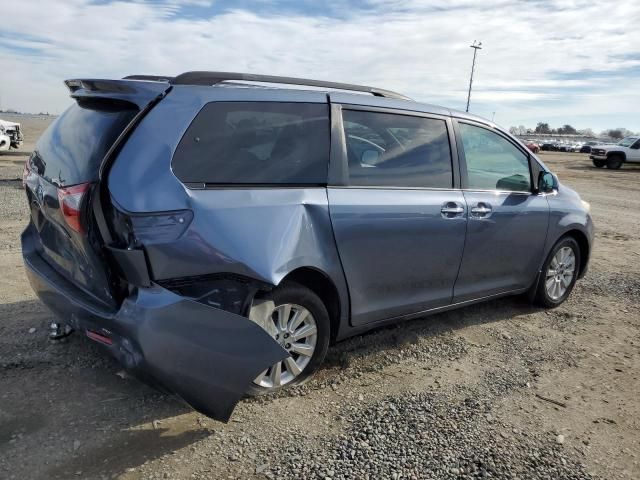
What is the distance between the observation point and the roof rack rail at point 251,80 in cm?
296

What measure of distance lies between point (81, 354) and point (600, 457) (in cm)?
322

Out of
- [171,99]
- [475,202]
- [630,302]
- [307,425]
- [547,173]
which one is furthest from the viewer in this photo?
[630,302]

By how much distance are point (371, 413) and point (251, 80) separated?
211 cm

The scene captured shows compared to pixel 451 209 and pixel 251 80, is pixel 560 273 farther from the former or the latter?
pixel 251 80

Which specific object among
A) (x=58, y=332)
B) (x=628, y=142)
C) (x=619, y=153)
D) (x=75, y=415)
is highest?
(x=628, y=142)

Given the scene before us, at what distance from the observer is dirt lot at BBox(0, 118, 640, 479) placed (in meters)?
2.64

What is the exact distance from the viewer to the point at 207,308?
259 centimetres

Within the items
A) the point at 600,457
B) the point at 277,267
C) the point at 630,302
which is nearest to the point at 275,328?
the point at 277,267

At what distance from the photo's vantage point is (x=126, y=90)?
2.81m

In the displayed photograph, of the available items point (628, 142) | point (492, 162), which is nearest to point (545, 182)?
point (492, 162)

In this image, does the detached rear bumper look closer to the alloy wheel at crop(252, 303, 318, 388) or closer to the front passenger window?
the alloy wheel at crop(252, 303, 318, 388)

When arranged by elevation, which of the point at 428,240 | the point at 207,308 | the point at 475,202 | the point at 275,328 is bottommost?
the point at 275,328

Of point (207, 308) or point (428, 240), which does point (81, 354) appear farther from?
point (428, 240)

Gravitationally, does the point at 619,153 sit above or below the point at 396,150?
above
